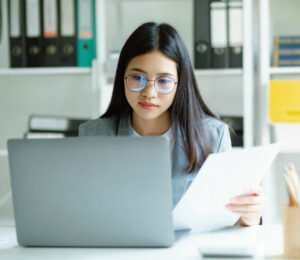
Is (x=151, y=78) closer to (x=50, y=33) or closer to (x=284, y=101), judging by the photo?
(x=284, y=101)

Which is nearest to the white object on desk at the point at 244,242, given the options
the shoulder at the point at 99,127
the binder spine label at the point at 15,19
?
the shoulder at the point at 99,127

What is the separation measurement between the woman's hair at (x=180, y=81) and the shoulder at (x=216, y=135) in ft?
0.08

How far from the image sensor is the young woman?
1.54 m

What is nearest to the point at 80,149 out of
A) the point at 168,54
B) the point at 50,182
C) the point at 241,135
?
the point at 50,182

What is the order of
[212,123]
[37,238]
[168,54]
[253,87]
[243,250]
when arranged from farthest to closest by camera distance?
[253,87]
[212,123]
[168,54]
[37,238]
[243,250]

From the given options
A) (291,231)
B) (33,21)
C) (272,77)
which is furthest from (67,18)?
(291,231)

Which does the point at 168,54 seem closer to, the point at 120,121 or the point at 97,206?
the point at 120,121

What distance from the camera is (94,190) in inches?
43.8

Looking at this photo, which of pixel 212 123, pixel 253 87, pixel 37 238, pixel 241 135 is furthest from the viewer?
pixel 253 87

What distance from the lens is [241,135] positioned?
2.36 meters

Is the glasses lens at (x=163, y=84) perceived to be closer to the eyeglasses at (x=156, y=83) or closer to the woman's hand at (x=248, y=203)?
the eyeglasses at (x=156, y=83)

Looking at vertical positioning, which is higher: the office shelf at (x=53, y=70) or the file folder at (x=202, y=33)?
the file folder at (x=202, y=33)

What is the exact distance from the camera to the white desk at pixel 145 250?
1087 millimetres

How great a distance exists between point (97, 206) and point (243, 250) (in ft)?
1.01
